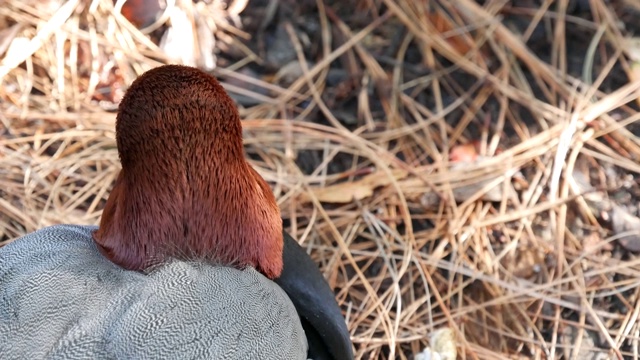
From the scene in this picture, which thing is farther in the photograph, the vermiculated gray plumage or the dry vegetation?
the dry vegetation

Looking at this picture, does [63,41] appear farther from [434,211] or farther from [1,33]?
→ [434,211]

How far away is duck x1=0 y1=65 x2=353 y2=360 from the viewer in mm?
1275

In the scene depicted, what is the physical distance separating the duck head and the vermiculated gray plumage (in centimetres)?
4

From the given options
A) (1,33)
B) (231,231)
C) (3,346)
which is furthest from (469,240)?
(1,33)

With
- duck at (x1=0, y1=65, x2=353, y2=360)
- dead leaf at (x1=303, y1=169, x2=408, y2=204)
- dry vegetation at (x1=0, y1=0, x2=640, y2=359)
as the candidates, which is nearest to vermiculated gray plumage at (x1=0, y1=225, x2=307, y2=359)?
duck at (x1=0, y1=65, x2=353, y2=360)

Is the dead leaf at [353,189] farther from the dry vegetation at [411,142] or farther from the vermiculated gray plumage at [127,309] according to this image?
the vermiculated gray plumage at [127,309]

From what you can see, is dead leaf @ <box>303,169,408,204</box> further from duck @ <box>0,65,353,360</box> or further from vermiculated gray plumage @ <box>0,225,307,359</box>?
vermiculated gray plumage @ <box>0,225,307,359</box>

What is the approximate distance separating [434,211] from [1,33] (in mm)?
1512

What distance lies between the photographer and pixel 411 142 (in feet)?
8.04

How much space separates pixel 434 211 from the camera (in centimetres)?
225

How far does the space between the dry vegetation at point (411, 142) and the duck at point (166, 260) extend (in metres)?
0.61

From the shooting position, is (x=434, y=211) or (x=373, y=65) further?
(x=373, y=65)

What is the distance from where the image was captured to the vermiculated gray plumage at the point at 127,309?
49.3 inches

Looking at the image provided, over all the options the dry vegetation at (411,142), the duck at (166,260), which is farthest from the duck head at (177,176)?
the dry vegetation at (411,142)
